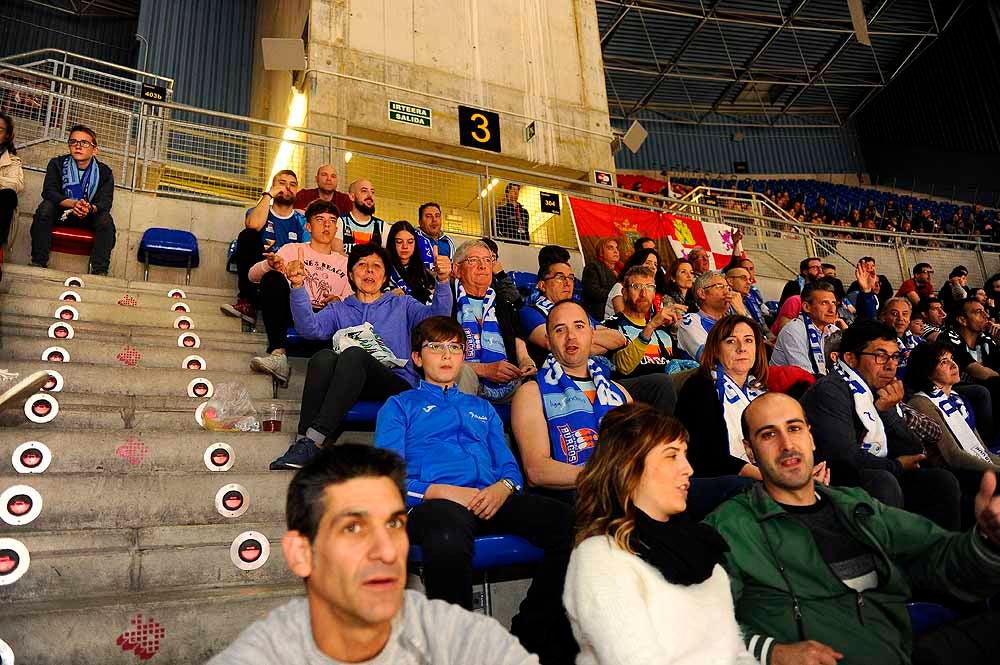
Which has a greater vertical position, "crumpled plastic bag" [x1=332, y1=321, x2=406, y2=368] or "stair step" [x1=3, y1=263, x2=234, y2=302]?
"stair step" [x1=3, y1=263, x2=234, y2=302]

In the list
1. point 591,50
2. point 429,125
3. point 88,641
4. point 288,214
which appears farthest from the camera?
point 591,50

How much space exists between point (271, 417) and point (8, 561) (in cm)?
124

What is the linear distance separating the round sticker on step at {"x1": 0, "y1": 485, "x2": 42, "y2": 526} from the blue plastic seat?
9.80ft

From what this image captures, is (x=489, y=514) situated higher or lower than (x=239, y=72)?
lower

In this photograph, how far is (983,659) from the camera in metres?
1.78

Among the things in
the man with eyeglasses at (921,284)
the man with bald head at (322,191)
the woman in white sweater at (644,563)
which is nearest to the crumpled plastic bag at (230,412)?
the woman in white sweater at (644,563)

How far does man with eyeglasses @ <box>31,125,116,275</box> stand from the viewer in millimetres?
4328

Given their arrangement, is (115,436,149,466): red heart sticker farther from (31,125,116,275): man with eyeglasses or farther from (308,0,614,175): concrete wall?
(308,0,614,175): concrete wall

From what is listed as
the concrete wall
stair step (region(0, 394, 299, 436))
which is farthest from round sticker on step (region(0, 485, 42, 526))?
the concrete wall

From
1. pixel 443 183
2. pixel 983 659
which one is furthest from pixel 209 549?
pixel 443 183

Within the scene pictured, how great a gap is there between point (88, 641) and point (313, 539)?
2.67 feet

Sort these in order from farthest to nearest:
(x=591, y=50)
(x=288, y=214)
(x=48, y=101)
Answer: (x=591, y=50) < (x=48, y=101) < (x=288, y=214)

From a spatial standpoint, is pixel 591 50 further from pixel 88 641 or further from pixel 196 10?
pixel 88 641

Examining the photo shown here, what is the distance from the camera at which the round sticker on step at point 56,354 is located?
9.78ft
